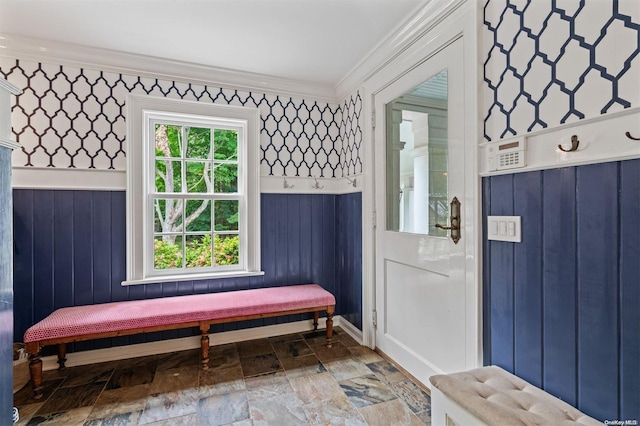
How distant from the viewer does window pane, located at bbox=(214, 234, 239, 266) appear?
2.94 meters

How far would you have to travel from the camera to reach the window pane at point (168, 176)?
109 inches

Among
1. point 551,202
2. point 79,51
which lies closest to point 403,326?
point 551,202

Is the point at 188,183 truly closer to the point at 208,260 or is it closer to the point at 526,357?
the point at 208,260

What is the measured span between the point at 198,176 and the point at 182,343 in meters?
1.49

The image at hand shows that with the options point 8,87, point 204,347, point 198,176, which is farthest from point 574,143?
point 198,176

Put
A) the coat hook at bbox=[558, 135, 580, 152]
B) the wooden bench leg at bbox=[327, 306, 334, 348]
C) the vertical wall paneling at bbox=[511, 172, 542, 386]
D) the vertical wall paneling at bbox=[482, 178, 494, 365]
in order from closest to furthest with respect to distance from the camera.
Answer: the coat hook at bbox=[558, 135, 580, 152] → the vertical wall paneling at bbox=[511, 172, 542, 386] → the vertical wall paneling at bbox=[482, 178, 494, 365] → the wooden bench leg at bbox=[327, 306, 334, 348]

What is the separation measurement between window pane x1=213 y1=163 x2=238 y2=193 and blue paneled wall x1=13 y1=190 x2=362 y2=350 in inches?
12.7

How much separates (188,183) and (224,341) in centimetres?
148

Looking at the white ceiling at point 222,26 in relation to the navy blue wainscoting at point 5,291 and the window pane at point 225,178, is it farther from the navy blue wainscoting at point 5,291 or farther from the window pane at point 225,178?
the navy blue wainscoting at point 5,291

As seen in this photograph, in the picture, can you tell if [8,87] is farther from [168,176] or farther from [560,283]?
[560,283]

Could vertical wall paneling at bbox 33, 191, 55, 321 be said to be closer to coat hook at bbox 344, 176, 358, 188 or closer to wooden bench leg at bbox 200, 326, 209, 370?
wooden bench leg at bbox 200, 326, 209, 370

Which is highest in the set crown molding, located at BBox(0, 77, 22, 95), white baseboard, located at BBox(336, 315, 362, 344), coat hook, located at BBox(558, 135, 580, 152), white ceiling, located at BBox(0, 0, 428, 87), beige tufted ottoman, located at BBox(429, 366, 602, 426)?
white ceiling, located at BBox(0, 0, 428, 87)

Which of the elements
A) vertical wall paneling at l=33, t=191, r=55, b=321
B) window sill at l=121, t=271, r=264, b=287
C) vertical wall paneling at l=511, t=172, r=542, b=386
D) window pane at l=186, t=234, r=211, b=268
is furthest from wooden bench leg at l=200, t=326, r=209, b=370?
vertical wall paneling at l=511, t=172, r=542, b=386

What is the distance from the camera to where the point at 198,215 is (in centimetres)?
289
